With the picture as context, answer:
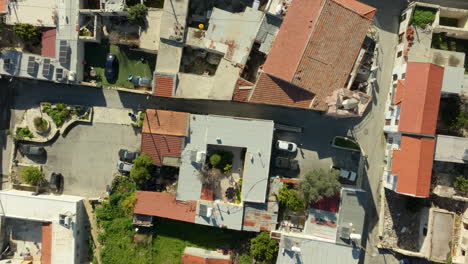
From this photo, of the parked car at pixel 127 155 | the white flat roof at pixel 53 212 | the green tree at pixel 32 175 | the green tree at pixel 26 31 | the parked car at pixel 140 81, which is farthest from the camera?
the parked car at pixel 127 155

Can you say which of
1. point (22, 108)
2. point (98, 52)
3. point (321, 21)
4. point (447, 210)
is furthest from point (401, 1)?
point (22, 108)

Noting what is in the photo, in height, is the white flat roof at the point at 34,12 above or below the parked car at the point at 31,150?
above

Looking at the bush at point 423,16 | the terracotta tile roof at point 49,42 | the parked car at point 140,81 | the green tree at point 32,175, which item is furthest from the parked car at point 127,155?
the bush at point 423,16

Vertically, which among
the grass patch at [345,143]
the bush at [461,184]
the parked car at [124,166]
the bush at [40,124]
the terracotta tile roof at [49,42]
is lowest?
the parked car at [124,166]

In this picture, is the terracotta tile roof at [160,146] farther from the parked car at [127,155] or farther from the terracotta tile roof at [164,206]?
the terracotta tile roof at [164,206]

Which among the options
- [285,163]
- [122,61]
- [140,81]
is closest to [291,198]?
[285,163]

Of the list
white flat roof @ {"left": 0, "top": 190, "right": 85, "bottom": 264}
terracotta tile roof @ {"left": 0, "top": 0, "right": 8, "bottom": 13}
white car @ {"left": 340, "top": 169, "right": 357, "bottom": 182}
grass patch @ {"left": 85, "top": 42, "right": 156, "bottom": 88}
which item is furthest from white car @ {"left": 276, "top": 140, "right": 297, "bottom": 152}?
terracotta tile roof @ {"left": 0, "top": 0, "right": 8, "bottom": 13}

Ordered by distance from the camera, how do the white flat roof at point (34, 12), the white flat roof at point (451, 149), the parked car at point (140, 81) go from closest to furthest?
the white flat roof at point (451, 149) → the white flat roof at point (34, 12) → the parked car at point (140, 81)
